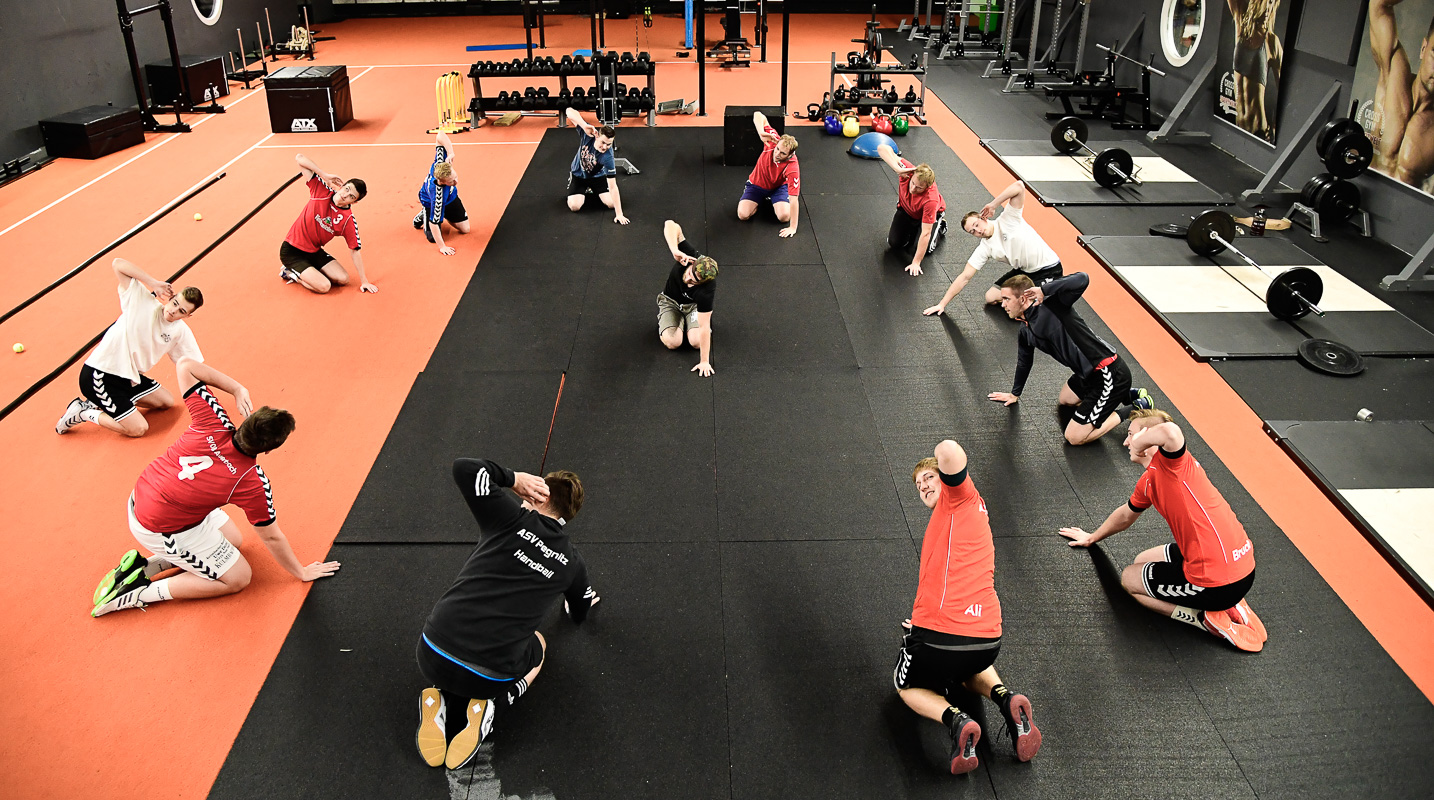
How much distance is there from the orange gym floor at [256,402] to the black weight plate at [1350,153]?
2.20m

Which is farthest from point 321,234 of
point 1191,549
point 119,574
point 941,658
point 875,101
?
point 875,101

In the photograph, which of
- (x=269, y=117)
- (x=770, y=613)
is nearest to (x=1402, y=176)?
(x=770, y=613)

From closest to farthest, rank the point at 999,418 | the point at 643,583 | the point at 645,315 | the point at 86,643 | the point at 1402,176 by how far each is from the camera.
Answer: the point at 86,643 → the point at 643,583 → the point at 999,418 → the point at 645,315 → the point at 1402,176

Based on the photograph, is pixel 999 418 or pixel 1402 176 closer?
pixel 999 418

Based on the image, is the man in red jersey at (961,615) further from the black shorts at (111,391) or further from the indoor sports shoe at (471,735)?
the black shorts at (111,391)

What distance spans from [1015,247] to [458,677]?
4.51 meters

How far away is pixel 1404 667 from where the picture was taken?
3469 mm

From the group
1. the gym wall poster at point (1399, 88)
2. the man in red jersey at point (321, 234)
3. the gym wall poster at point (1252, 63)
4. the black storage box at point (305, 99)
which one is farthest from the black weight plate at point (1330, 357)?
the black storage box at point (305, 99)

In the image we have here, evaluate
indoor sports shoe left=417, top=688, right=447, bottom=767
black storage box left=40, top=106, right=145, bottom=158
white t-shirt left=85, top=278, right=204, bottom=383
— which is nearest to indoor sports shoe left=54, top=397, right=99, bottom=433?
white t-shirt left=85, top=278, right=204, bottom=383

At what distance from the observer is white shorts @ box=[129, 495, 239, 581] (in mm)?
3605

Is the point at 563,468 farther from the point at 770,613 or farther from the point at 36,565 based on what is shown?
the point at 36,565

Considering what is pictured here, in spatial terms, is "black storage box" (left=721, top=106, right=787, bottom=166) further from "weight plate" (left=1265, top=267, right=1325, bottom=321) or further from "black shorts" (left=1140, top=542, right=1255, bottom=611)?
"black shorts" (left=1140, top=542, right=1255, bottom=611)

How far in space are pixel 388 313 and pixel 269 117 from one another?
6060 mm

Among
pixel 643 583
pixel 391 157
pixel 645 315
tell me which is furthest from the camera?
pixel 391 157
